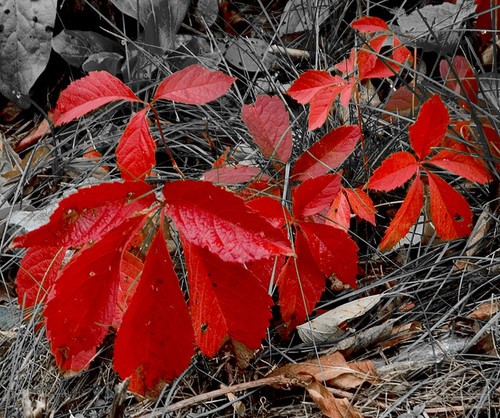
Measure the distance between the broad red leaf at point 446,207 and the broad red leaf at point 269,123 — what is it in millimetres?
282

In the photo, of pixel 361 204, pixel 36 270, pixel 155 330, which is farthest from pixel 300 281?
pixel 36 270

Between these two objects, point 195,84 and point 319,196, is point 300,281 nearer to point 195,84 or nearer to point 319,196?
→ point 319,196

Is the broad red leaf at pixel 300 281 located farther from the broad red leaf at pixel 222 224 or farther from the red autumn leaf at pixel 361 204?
the broad red leaf at pixel 222 224

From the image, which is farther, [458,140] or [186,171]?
[186,171]

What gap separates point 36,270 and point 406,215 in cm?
67

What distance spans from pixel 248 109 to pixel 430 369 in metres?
0.59

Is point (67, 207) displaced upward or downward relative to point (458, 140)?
upward

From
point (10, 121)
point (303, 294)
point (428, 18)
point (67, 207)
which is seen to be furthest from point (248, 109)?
point (10, 121)

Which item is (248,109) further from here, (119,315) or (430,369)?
(430,369)

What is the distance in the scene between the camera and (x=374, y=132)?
53.6 inches

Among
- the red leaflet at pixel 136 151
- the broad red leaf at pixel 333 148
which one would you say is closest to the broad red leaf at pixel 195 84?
the red leaflet at pixel 136 151

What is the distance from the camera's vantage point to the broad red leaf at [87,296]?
0.79 meters

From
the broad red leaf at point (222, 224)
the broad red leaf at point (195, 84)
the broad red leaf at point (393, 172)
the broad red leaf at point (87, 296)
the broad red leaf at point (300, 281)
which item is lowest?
the broad red leaf at point (300, 281)

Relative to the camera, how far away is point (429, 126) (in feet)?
3.30
